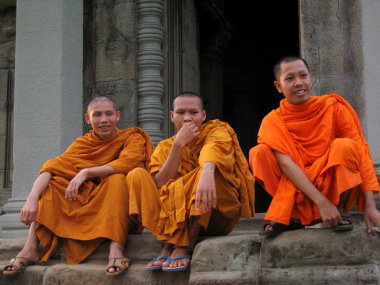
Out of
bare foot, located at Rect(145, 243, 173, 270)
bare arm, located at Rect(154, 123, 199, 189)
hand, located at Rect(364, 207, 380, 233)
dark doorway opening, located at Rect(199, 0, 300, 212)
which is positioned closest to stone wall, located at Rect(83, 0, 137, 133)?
bare arm, located at Rect(154, 123, 199, 189)

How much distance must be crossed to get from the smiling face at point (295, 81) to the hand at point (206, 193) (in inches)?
27.7

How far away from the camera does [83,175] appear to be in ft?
14.1

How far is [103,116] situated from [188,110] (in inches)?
33.6

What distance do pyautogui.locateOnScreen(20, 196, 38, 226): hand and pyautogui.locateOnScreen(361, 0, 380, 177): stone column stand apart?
2570mm

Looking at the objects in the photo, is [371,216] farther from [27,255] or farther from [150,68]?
[150,68]

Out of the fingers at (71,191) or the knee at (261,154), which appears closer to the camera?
the knee at (261,154)

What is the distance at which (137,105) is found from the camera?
21.6 ft

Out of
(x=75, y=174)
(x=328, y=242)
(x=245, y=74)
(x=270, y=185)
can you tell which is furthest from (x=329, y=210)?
(x=245, y=74)

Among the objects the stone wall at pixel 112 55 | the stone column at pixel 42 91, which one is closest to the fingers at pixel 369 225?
the stone column at pixel 42 91

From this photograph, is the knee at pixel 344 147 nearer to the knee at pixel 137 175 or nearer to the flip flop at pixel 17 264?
the knee at pixel 137 175

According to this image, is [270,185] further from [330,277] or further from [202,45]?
[202,45]

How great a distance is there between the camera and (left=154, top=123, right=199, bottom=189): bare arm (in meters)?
3.89

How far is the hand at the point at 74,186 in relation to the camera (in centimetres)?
424

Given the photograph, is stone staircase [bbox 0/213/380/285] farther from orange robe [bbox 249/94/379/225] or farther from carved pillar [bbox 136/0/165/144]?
carved pillar [bbox 136/0/165/144]
